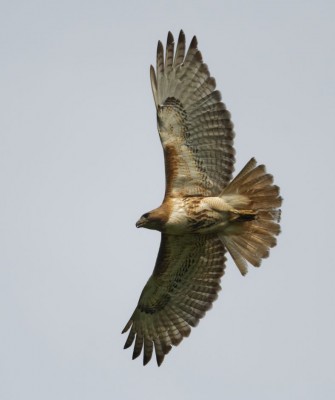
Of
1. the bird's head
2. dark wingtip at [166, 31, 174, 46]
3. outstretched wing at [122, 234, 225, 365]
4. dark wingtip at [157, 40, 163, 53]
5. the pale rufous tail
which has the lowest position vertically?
outstretched wing at [122, 234, 225, 365]

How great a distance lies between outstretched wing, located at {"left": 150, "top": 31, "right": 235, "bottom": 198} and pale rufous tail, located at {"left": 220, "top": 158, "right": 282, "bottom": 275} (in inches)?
9.3

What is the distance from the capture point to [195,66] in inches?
576

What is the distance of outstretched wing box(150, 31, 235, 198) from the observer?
1439 cm

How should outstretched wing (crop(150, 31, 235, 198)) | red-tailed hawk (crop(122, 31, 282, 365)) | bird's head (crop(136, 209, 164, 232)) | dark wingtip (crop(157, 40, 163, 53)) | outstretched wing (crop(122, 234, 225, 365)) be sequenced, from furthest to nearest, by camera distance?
A: outstretched wing (crop(122, 234, 225, 365)) → dark wingtip (crop(157, 40, 163, 53)) → outstretched wing (crop(150, 31, 235, 198)) → red-tailed hawk (crop(122, 31, 282, 365)) → bird's head (crop(136, 209, 164, 232))

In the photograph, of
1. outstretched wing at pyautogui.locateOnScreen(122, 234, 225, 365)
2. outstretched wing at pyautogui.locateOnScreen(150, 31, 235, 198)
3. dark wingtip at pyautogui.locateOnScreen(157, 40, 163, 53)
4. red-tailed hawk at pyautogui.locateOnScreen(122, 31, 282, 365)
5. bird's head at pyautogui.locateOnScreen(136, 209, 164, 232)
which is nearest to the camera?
bird's head at pyautogui.locateOnScreen(136, 209, 164, 232)

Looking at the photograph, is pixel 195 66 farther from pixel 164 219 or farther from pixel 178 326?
pixel 178 326

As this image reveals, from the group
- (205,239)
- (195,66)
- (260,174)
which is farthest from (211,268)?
(195,66)

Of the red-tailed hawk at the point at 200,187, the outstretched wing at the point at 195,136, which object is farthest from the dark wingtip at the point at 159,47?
the outstretched wing at the point at 195,136

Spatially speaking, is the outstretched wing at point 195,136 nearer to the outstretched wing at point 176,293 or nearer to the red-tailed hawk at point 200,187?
the red-tailed hawk at point 200,187

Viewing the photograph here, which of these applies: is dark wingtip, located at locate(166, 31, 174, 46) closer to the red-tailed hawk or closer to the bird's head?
the red-tailed hawk

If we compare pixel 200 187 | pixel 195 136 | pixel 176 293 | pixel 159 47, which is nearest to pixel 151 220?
pixel 200 187

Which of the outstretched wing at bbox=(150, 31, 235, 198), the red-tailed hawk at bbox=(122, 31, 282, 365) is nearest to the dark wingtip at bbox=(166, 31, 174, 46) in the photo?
the red-tailed hawk at bbox=(122, 31, 282, 365)

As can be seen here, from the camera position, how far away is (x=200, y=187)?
14445 millimetres

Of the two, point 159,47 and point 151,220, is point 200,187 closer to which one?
point 151,220
